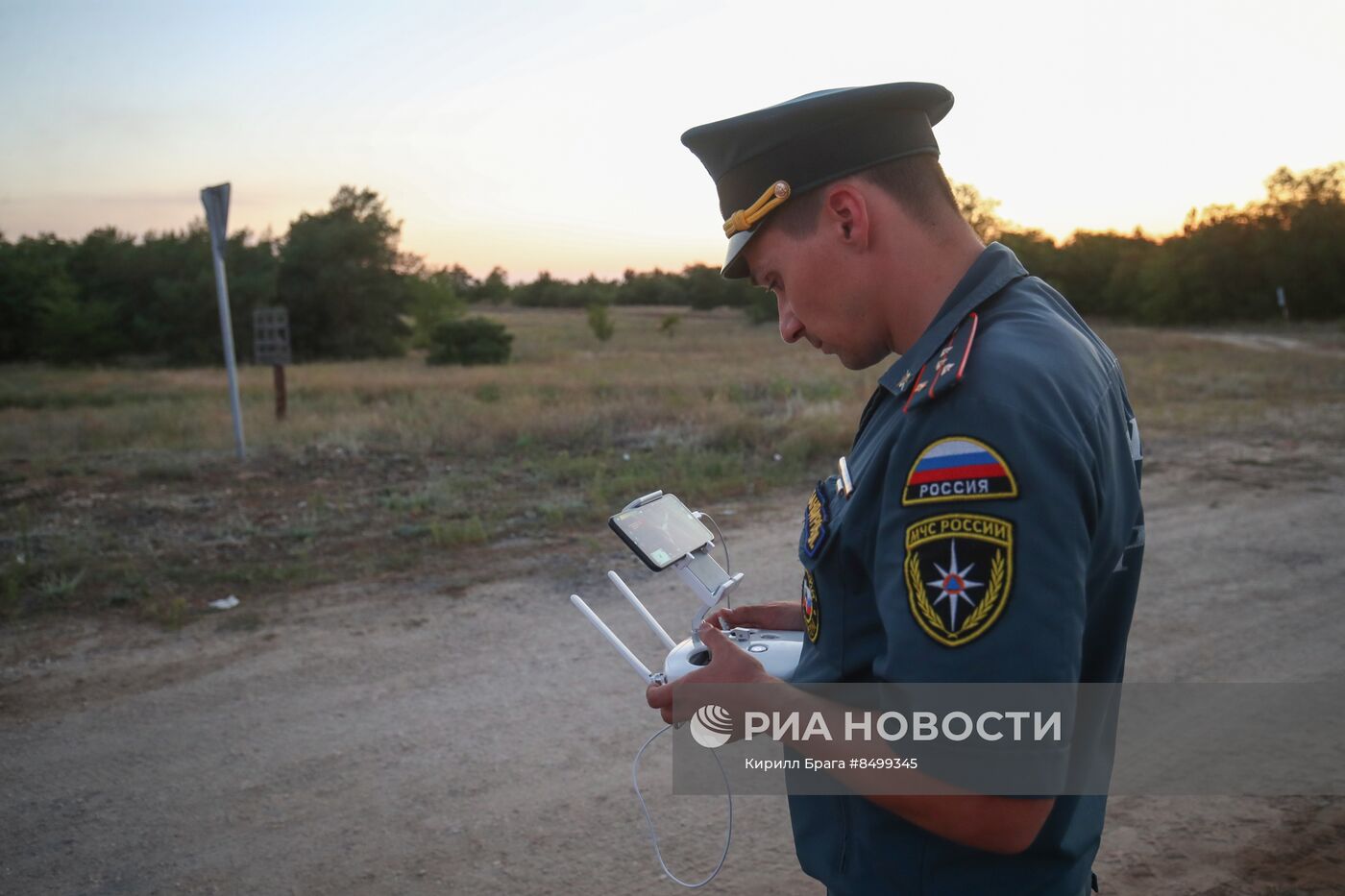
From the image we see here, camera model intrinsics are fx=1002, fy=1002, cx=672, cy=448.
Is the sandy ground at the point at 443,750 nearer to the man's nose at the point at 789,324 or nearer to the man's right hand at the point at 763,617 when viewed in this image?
the man's right hand at the point at 763,617

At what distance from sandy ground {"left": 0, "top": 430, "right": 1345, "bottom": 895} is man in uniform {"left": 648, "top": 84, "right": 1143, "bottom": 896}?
1903 millimetres

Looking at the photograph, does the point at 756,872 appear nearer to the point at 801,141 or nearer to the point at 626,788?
the point at 626,788

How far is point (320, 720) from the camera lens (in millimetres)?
4258

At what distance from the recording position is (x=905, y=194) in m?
1.42

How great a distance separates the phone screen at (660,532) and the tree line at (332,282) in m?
36.0

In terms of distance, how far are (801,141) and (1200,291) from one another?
201ft

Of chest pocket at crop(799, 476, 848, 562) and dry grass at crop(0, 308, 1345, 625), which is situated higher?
chest pocket at crop(799, 476, 848, 562)

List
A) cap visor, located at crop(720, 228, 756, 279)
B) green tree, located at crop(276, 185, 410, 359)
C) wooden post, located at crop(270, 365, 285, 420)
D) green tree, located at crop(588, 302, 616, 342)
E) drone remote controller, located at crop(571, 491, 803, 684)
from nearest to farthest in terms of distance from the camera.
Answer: cap visor, located at crop(720, 228, 756, 279) → drone remote controller, located at crop(571, 491, 803, 684) → wooden post, located at crop(270, 365, 285, 420) → green tree, located at crop(276, 185, 410, 359) → green tree, located at crop(588, 302, 616, 342)

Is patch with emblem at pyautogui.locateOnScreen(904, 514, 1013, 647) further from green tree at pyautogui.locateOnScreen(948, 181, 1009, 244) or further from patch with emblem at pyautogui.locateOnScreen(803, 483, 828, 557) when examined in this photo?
green tree at pyautogui.locateOnScreen(948, 181, 1009, 244)

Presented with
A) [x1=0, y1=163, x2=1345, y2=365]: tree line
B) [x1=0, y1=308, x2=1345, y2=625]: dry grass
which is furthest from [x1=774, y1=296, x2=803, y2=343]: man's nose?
[x1=0, y1=163, x2=1345, y2=365]: tree line

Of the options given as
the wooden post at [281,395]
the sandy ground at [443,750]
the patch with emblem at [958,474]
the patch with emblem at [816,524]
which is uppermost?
the patch with emblem at [958,474]

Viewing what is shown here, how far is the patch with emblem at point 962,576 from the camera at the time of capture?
3.72ft

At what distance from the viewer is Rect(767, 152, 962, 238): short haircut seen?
142 cm

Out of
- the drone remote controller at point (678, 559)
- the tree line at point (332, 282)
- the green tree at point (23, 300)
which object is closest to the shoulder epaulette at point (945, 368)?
the drone remote controller at point (678, 559)
